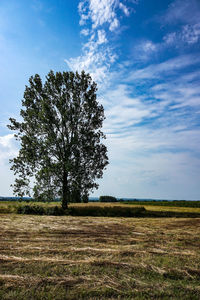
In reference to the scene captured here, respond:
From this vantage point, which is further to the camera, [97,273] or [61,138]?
[61,138]

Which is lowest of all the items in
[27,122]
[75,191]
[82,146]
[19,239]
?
[19,239]

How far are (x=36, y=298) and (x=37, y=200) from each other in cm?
1810

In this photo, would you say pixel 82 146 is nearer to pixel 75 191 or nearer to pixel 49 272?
pixel 75 191

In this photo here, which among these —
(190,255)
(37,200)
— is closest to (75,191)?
(37,200)

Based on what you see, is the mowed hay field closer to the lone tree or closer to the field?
the field

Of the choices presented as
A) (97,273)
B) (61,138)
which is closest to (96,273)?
(97,273)

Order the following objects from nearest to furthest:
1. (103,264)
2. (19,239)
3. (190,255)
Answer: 1. (103,264)
2. (190,255)
3. (19,239)

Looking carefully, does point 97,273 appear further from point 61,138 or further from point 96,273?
point 61,138

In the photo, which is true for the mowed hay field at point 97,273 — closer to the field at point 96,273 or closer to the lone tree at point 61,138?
the field at point 96,273

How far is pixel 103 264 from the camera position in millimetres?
4438

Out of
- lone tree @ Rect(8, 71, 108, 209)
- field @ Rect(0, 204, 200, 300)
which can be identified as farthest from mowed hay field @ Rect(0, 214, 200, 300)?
lone tree @ Rect(8, 71, 108, 209)

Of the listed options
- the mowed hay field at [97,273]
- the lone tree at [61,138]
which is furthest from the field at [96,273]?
the lone tree at [61,138]

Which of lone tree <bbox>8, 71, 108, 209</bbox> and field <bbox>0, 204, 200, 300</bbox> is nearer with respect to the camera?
field <bbox>0, 204, 200, 300</bbox>

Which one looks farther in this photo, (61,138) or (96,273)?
(61,138)
